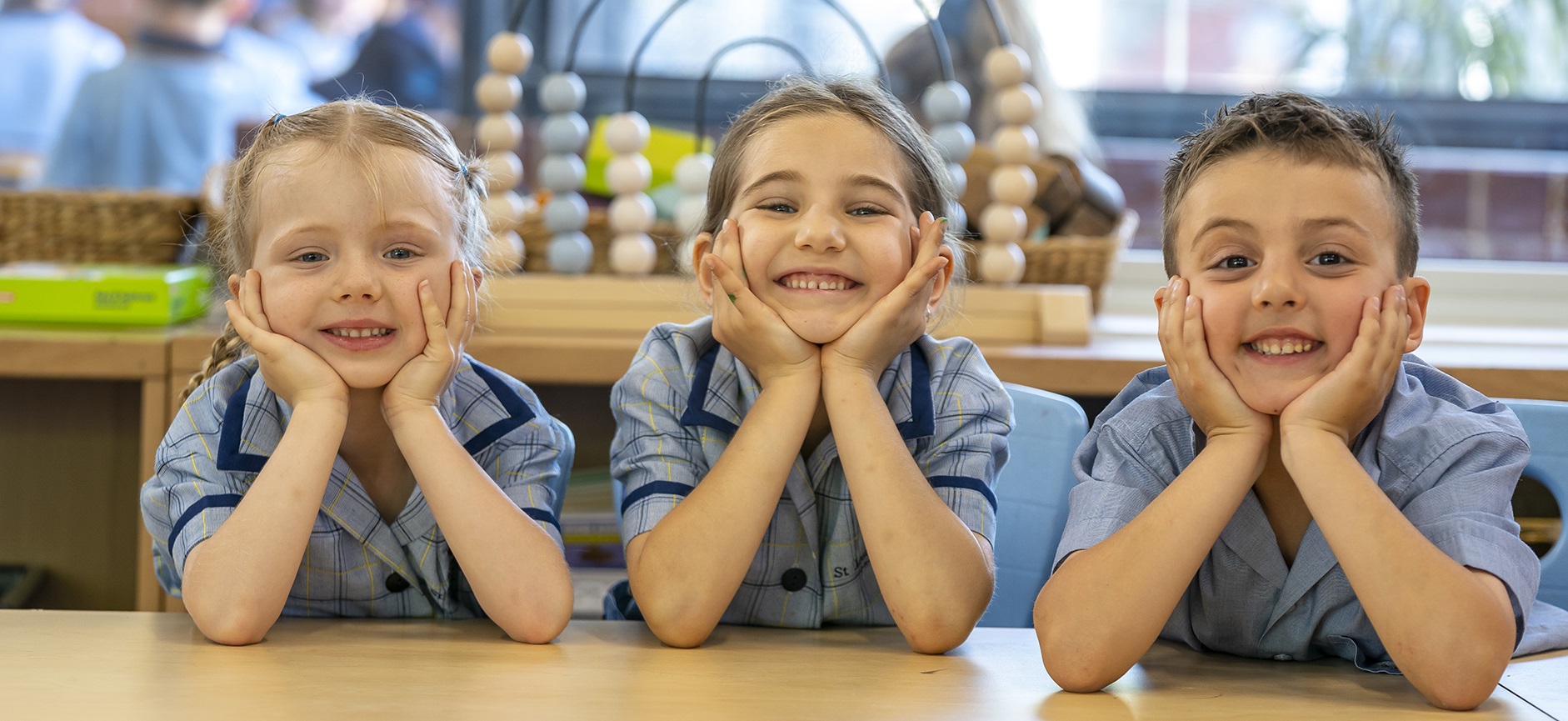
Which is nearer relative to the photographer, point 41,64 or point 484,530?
point 484,530

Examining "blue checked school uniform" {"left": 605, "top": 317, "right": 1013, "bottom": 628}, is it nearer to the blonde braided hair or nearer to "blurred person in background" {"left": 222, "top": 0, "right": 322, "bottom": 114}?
the blonde braided hair

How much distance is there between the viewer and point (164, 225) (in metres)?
1.78

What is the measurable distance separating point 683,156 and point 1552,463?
1.16 m

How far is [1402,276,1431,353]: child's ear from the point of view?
0.95 meters

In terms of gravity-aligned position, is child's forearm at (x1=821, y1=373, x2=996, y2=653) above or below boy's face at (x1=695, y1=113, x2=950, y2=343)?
below

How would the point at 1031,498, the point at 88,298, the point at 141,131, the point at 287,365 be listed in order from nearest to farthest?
1. the point at 287,365
2. the point at 1031,498
3. the point at 88,298
4. the point at 141,131

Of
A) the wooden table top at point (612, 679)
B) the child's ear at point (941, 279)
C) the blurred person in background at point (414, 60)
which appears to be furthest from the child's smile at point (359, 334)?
the blurred person in background at point (414, 60)

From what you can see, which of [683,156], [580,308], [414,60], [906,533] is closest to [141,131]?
[414,60]

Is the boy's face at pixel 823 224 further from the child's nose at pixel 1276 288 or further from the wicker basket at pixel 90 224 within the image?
the wicker basket at pixel 90 224

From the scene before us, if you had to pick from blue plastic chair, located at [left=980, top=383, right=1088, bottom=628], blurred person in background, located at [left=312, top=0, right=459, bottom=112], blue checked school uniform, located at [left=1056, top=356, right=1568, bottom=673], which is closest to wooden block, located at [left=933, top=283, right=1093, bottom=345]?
blue plastic chair, located at [left=980, top=383, right=1088, bottom=628]

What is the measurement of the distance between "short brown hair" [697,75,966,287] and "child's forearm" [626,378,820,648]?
234mm

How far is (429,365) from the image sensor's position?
1027 mm

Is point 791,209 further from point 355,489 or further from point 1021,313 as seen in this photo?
point 1021,313

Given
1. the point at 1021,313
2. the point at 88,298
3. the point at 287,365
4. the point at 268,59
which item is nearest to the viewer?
the point at 287,365
